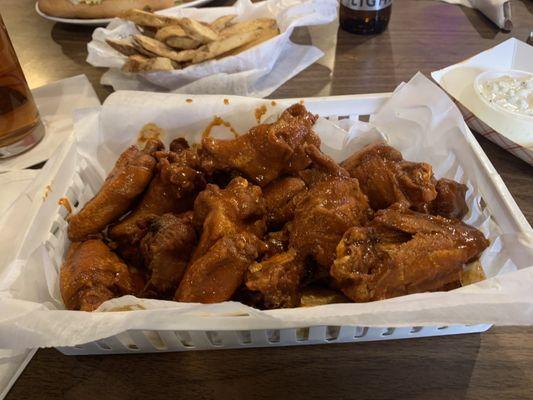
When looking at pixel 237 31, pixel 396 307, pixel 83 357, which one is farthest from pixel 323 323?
pixel 237 31

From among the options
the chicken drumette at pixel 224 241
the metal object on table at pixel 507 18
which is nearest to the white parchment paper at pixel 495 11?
the metal object on table at pixel 507 18

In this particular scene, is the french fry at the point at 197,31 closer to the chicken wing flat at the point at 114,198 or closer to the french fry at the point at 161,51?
the french fry at the point at 161,51

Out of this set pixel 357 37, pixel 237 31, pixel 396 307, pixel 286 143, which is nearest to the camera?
pixel 396 307

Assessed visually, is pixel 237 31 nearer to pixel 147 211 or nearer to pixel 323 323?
pixel 147 211

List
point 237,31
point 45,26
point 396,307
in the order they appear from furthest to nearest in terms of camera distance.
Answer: point 45,26
point 237,31
point 396,307

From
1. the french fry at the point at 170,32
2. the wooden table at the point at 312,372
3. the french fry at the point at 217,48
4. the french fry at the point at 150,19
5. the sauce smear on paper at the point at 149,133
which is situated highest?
the french fry at the point at 150,19

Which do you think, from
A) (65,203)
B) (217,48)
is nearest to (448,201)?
(65,203)

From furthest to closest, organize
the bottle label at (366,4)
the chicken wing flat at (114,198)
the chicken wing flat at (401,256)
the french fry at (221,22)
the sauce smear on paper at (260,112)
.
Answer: the bottle label at (366,4) → the french fry at (221,22) → the sauce smear on paper at (260,112) → the chicken wing flat at (114,198) → the chicken wing flat at (401,256)
